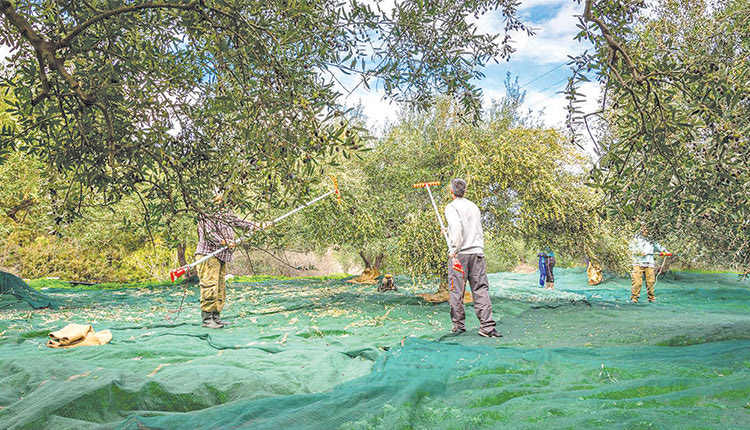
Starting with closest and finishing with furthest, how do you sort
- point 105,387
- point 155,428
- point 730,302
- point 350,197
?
point 155,428 → point 105,387 → point 350,197 → point 730,302

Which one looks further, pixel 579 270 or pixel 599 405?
pixel 579 270

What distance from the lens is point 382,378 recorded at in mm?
3535

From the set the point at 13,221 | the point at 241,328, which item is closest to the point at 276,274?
the point at 13,221

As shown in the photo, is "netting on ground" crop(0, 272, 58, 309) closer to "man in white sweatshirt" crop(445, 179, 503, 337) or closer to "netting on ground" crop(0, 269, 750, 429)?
"netting on ground" crop(0, 269, 750, 429)

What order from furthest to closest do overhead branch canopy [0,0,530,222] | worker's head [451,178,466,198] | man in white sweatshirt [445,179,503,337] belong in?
worker's head [451,178,466,198] < man in white sweatshirt [445,179,503,337] < overhead branch canopy [0,0,530,222]

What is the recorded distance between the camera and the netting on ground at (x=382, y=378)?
2.56m

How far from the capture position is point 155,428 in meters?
2.47

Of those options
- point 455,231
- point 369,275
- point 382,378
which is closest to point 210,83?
point 382,378

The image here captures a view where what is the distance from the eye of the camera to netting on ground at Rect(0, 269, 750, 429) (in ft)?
8.41

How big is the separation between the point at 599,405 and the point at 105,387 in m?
3.29

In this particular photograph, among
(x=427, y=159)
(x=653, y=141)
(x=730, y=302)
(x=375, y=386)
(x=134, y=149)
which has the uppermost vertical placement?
(x=427, y=159)

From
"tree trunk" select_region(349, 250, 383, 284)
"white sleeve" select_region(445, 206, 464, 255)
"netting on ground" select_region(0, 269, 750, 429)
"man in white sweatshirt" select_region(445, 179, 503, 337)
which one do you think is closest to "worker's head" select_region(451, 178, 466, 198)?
"man in white sweatshirt" select_region(445, 179, 503, 337)

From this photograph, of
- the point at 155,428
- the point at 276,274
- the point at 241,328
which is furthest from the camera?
the point at 276,274

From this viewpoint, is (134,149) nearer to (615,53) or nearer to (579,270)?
(615,53)
